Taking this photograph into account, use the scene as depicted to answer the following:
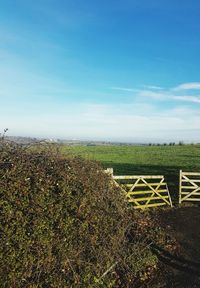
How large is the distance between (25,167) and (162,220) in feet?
28.1

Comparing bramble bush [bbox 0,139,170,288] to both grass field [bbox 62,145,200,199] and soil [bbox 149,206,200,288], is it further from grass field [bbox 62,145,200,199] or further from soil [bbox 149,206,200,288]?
grass field [bbox 62,145,200,199]

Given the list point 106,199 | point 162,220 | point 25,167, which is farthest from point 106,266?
point 162,220

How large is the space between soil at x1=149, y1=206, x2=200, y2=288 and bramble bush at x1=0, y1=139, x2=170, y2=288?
56 cm

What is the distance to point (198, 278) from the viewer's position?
34.7 feet

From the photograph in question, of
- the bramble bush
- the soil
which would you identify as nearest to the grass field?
the bramble bush

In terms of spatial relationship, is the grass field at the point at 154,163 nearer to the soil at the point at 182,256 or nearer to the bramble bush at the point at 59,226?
the bramble bush at the point at 59,226

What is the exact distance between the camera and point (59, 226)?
8898 mm

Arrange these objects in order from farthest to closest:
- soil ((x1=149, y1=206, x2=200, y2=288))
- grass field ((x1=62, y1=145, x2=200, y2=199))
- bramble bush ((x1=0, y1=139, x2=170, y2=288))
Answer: grass field ((x1=62, y1=145, x2=200, y2=199)) < soil ((x1=149, y1=206, x2=200, y2=288)) < bramble bush ((x1=0, y1=139, x2=170, y2=288))

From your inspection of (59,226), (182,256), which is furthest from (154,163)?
(59,226)

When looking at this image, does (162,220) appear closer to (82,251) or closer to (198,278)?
(198,278)

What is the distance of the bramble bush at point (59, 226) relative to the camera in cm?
825

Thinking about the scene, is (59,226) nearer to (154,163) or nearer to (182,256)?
(182,256)

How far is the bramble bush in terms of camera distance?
27.1ft

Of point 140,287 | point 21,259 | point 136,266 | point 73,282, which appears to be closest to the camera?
point 21,259
